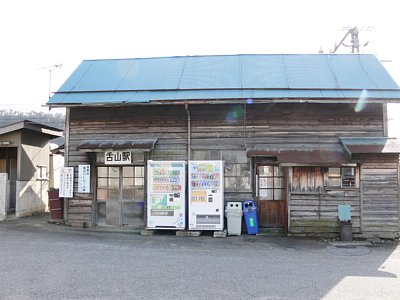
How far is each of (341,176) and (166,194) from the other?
5.42m

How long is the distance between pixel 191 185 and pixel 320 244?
13.2 feet

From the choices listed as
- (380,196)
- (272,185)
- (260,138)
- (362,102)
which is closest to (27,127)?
(260,138)

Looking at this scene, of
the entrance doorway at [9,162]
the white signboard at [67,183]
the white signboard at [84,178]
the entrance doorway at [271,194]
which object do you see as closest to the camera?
the entrance doorway at [271,194]

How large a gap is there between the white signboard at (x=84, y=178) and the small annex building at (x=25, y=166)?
3747 mm

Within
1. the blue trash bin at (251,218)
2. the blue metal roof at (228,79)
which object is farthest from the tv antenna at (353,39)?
the blue trash bin at (251,218)

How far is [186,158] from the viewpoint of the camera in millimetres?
11844

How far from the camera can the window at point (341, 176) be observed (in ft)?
36.2

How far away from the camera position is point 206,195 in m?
10.9

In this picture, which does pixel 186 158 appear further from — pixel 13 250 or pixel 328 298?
pixel 328 298

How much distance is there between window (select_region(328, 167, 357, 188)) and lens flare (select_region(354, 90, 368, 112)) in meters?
2.00

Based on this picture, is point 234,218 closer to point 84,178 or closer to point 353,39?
point 84,178

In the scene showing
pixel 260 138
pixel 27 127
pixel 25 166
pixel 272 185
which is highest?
pixel 27 127

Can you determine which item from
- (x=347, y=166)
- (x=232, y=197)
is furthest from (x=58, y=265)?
(x=347, y=166)

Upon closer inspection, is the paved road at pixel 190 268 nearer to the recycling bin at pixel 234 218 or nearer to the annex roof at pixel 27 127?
the recycling bin at pixel 234 218
